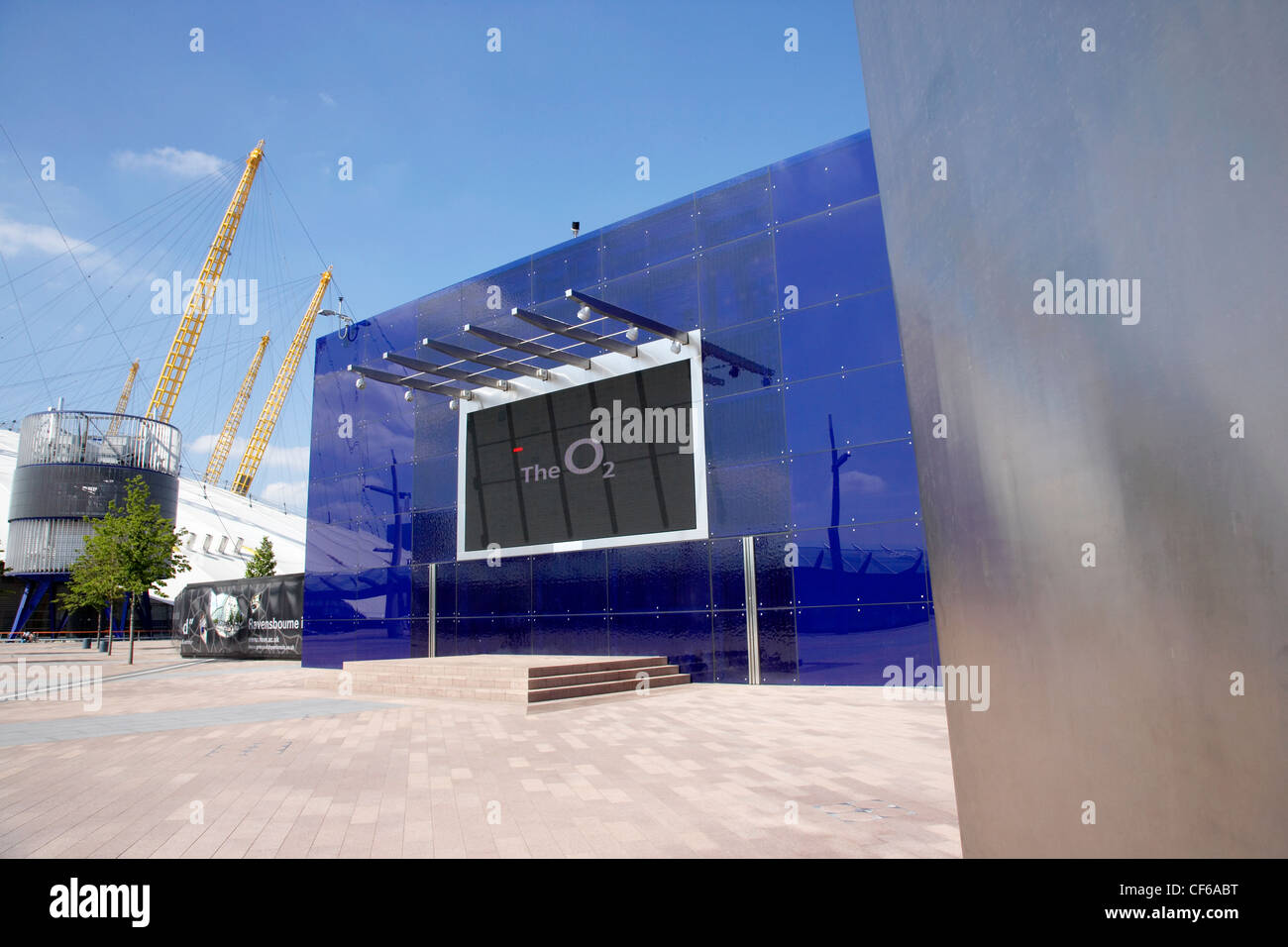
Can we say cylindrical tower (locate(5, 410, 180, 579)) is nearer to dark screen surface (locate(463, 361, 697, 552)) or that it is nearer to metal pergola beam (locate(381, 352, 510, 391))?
metal pergola beam (locate(381, 352, 510, 391))

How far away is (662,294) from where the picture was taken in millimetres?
17250

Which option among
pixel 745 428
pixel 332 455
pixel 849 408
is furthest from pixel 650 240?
pixel 332 455

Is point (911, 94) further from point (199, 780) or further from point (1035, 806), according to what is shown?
point (199, 780)

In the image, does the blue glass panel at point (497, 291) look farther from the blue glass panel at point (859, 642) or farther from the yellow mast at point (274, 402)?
the yellow mast at point (274, 402)

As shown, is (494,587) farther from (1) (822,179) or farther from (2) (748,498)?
(1) (822,179)

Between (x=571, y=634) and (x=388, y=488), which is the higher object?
(x=388, y=488)

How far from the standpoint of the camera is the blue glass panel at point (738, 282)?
15633 millimetres

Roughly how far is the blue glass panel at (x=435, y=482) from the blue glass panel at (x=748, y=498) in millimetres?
8066

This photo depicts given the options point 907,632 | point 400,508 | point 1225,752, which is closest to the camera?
point 1225,752

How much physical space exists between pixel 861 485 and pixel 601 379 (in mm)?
6641

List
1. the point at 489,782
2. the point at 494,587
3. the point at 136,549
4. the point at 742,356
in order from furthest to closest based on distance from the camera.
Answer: the point at 136,549
the point at 494,587
the point at 742,356
the point at 489,782

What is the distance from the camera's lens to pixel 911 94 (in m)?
2.95
